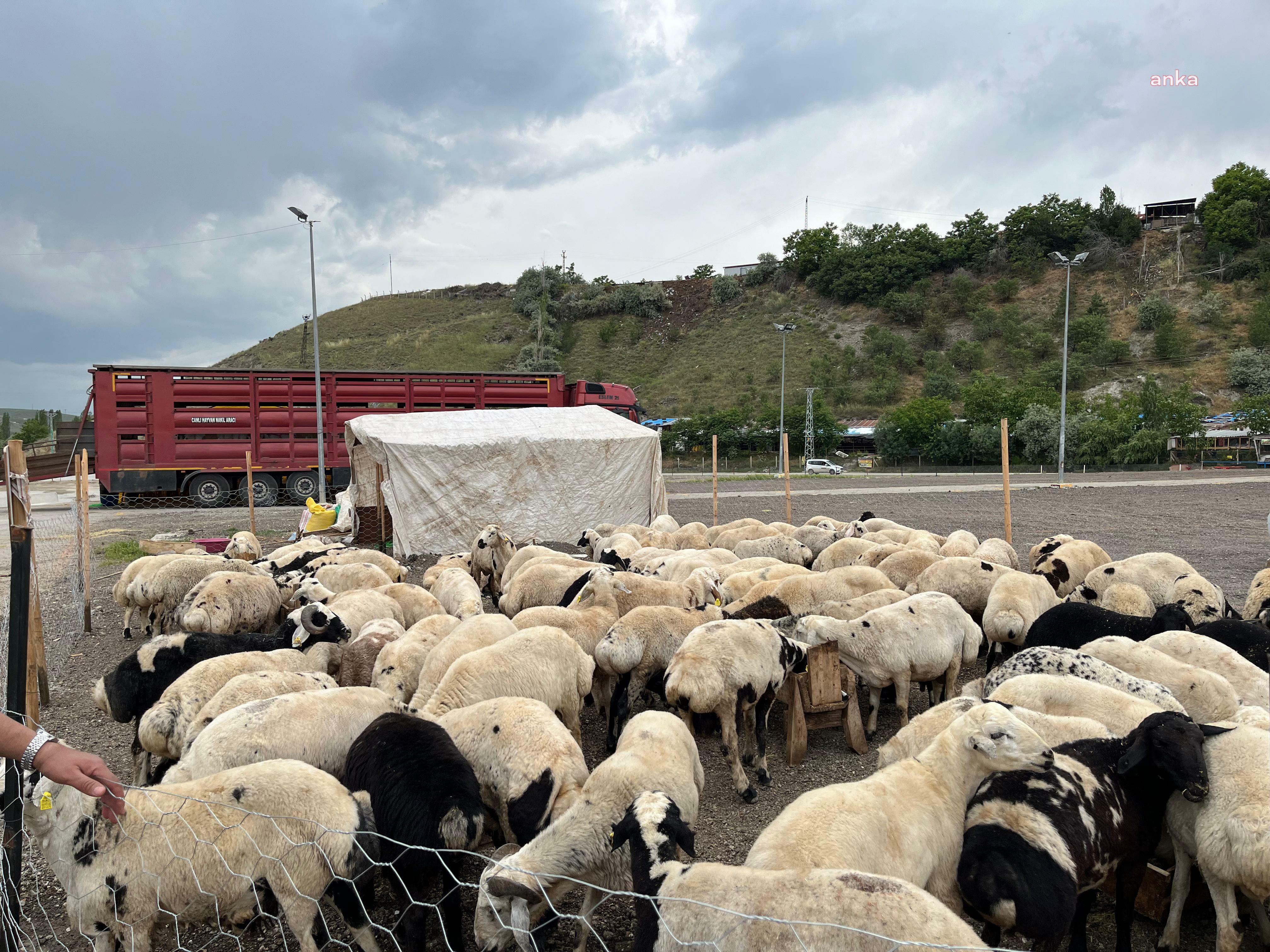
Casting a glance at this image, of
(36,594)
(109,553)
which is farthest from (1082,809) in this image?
(109,553)

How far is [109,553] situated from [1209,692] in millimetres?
17314

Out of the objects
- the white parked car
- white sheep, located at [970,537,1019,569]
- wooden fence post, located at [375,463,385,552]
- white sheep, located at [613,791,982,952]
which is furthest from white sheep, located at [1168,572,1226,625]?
the white parked car

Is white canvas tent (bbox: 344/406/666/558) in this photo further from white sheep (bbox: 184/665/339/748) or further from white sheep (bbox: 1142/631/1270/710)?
white sheep (bbox: 1142/631/1270/710)

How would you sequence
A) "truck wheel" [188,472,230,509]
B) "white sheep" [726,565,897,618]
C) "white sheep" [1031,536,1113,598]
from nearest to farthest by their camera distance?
"white sheep" [726,565,897,618], "white sheep" [1031,536,1113,598], "truck wheel" [188,472,230,509]

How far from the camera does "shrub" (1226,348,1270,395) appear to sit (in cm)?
5912

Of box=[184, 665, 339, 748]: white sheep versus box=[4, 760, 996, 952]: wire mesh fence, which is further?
box=[184, 665, 339, 748]: white sheep

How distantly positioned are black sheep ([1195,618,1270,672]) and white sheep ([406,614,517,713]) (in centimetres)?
529

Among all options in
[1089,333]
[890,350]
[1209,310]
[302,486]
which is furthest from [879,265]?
[302,486]

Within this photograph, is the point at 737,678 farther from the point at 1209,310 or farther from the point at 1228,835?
the point at 1209,310

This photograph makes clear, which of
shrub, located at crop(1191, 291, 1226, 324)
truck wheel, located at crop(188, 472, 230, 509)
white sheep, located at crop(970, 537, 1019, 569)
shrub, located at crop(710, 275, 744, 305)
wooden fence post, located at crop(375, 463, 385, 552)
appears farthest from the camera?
shrub, located at crop(710, 275, 744, 305)

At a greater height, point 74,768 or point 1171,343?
point 1171,343

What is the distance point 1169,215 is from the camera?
89938mm

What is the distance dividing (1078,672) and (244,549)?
10.8 metres

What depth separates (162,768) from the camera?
513 centimetres
